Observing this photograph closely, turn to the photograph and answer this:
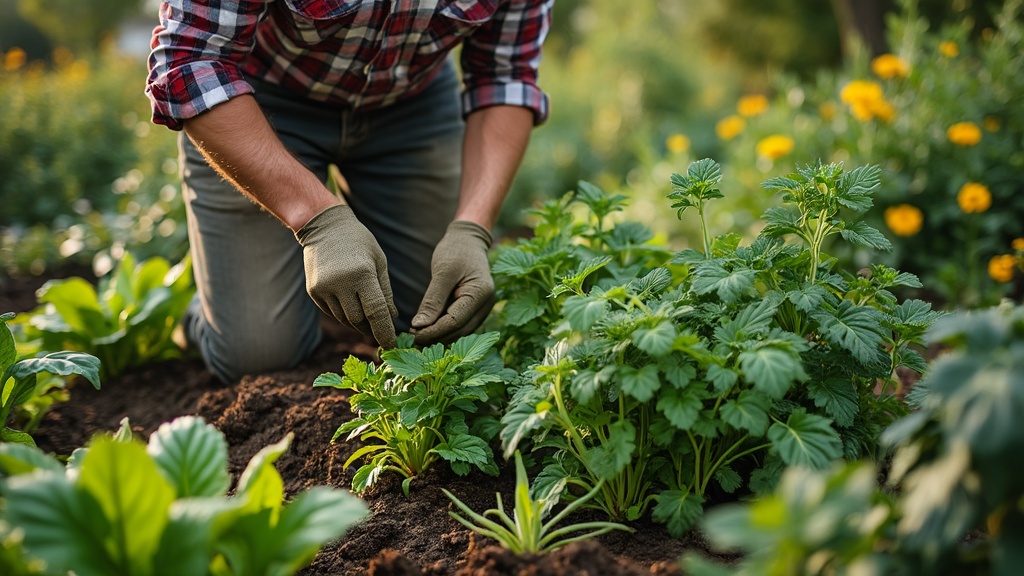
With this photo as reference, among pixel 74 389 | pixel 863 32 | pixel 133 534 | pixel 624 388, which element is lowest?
pixel 74 389

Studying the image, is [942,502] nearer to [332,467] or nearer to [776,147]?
[332,467]

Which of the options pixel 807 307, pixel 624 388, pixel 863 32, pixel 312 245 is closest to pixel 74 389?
pixel 312 245

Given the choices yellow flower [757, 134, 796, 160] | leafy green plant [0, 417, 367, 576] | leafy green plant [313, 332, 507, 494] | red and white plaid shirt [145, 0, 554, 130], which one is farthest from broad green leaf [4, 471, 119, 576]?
yellow flower [757, 134, 796, 160]

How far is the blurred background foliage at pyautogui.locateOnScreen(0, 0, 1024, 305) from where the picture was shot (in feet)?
10.6

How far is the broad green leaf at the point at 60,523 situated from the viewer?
985mm

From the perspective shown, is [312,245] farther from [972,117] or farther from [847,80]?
[847,80]

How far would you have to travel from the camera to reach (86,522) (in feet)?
3.40

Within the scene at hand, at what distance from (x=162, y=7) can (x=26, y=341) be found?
1.19 metres

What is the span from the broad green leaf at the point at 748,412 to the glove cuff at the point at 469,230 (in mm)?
933

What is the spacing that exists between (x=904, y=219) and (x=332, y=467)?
2.37m

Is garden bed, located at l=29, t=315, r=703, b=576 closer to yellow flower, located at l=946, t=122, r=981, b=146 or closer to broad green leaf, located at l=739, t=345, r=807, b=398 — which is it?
broad green leaf, located at l=739, t=345, r=807, b=398

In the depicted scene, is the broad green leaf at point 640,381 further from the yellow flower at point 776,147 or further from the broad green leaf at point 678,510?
the yellow flower at point 776,147

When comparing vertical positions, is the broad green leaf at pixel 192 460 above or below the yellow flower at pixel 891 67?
below

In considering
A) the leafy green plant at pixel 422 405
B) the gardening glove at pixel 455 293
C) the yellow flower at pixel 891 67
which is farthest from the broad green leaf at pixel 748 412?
the yellow flower at pixel 891 67
